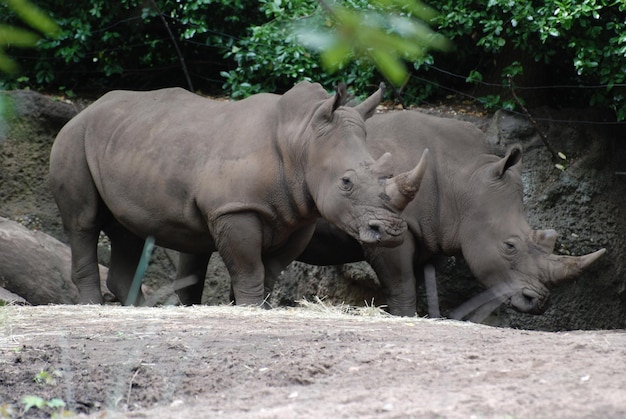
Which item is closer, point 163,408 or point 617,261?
point 163,408

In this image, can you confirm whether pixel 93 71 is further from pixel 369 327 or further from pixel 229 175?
pixel 369 327

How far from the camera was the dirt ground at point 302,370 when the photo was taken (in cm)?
393

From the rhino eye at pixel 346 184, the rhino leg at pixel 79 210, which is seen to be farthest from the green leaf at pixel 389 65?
the rhino leg at pixel 79 210

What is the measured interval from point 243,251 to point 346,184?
96cm

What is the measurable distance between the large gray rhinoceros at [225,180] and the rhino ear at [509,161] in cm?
124

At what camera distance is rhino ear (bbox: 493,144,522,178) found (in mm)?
9008

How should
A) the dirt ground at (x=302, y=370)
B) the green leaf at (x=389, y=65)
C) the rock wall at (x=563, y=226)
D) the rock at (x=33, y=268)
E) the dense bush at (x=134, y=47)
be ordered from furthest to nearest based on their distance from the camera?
the dense bush at (x=134, y=47)
the rock wall at (x=563, y=226)
the rock at (x=33, y=268)
the dirt ground at (x=302, y=370)
the green leaf at (x=389, y=65)

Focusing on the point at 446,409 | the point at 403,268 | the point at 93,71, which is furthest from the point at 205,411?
the point at 93,71

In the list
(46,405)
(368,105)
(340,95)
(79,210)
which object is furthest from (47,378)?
(79,210)

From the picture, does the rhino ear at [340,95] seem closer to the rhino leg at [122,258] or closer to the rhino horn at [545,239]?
the rhino horn at [545,239]

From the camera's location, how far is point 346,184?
307 inches

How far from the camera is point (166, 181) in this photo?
28.0 ft

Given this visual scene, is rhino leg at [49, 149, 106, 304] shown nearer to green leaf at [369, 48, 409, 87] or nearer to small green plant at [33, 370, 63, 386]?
small green plant at [33, 370, 63, 386]

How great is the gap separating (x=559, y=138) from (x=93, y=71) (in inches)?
204
